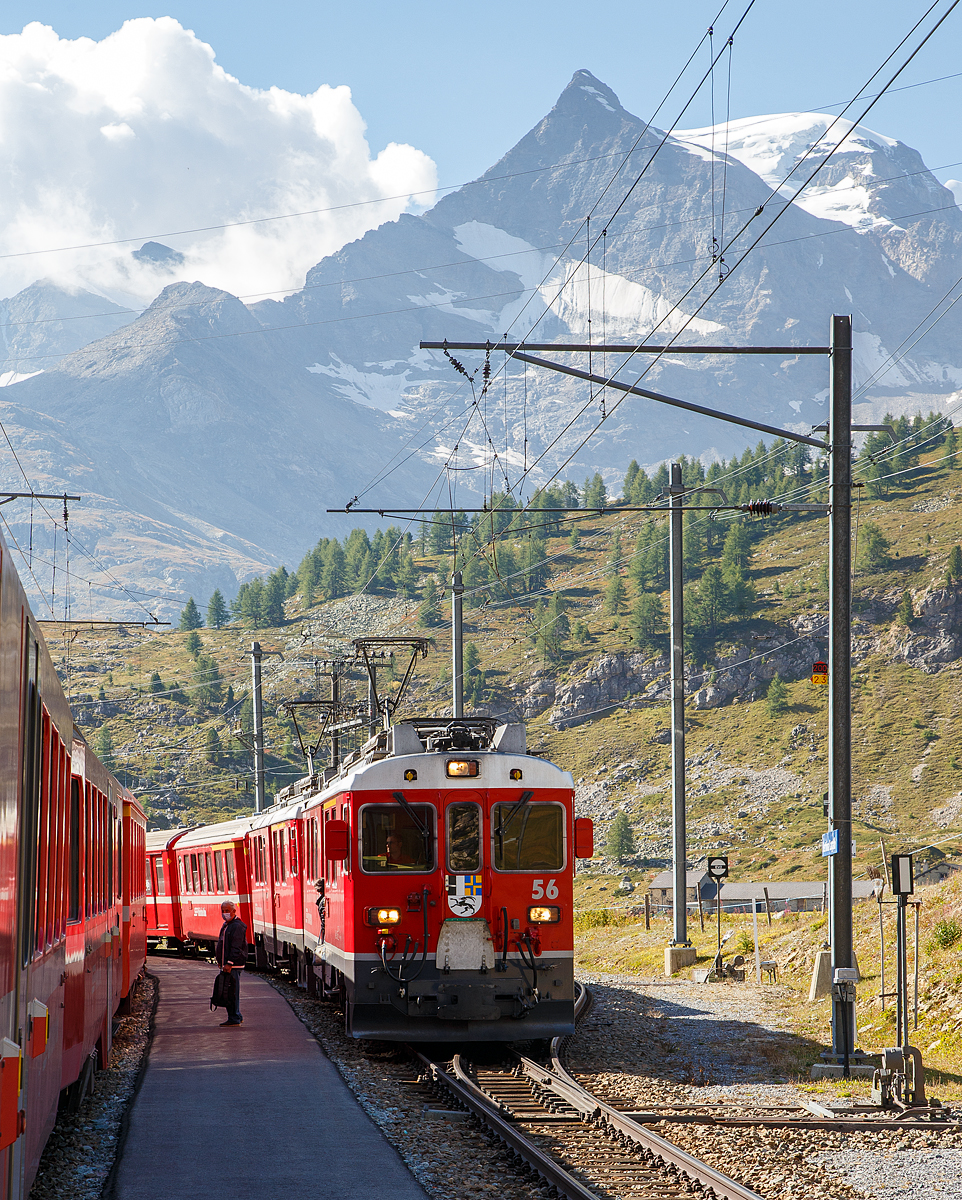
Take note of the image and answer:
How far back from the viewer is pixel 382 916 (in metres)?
14.1

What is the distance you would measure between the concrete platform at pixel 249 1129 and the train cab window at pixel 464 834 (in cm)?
234

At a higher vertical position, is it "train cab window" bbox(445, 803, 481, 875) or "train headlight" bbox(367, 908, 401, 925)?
"train cab window" bbox(445, 803, 481, 875)

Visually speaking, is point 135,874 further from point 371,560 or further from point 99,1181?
point 371,560

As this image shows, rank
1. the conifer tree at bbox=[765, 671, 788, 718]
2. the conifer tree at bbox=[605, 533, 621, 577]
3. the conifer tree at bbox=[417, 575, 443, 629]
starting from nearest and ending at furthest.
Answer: the conifer tree at bbox=[765, 671, 788, 718], the conifer tree at bbox=[417, 575, 443, 629], the conifer tree at bbox=[605, 533, 621, 577]

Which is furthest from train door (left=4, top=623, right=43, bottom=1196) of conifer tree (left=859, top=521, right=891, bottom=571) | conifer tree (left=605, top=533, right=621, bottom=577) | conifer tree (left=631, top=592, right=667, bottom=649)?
conifer tree (left=605, top=533, right=621, bottom=577)

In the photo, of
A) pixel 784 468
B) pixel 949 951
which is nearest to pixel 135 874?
pixel 949 951

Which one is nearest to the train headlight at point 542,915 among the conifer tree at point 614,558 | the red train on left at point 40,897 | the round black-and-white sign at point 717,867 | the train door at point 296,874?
the red train on left at point 40,897

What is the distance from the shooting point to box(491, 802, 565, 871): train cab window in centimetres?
1434

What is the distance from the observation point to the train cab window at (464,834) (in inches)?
562

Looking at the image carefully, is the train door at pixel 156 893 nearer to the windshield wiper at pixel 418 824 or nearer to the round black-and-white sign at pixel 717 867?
the round black-and-white sign at pixel 717 867

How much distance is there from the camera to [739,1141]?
1006 centimetres

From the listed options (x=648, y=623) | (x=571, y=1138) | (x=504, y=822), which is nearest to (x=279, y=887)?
(x=504, y=822)

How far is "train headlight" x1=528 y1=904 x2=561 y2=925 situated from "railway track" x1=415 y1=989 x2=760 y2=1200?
4.31 feet

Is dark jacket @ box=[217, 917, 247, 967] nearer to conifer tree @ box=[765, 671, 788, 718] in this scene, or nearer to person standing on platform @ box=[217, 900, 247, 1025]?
person standing on platform @ box=[217, 900, 247, 1025]
